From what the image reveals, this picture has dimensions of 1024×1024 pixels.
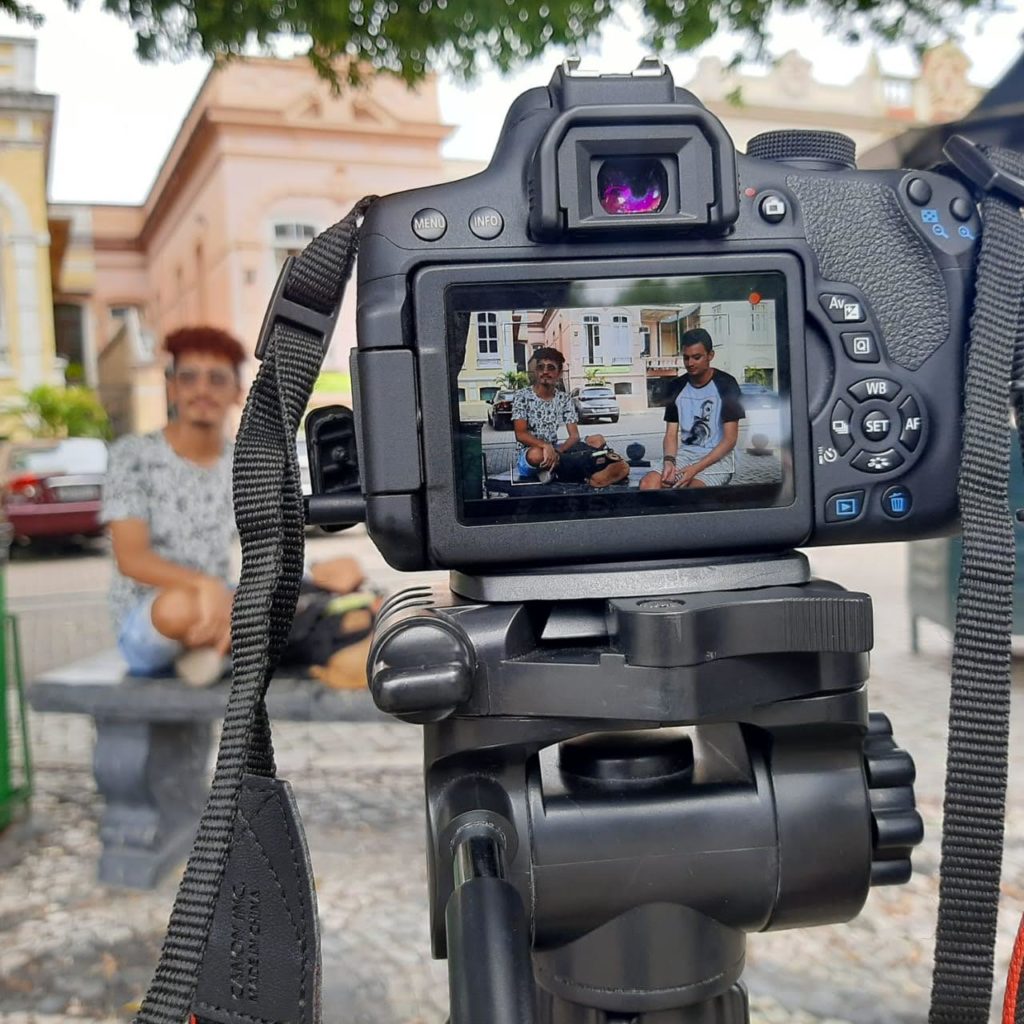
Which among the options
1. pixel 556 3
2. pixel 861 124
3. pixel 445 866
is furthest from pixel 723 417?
pixel 861 124

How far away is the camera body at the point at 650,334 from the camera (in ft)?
2.31

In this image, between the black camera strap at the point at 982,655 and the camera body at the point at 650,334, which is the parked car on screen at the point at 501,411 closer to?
the camera body at the point at 650,334

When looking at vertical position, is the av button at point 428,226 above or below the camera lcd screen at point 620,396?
above

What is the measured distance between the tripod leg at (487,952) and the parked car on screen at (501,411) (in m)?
0.28

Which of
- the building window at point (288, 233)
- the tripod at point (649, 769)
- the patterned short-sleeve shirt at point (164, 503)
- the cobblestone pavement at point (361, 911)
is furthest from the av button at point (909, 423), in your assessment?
the building window at point (288, 233)

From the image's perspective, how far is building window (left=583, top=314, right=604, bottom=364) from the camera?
2.35 feet

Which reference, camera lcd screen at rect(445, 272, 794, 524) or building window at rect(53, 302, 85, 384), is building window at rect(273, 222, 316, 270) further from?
camera lcd screen at rect(445, 272, 794, 524)

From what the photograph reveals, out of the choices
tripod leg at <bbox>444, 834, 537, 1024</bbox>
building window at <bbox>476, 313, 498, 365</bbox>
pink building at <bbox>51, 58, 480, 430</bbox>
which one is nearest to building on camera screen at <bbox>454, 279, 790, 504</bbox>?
building window at <bbox>476, 313, 498, 365</bbox>

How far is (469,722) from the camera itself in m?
0.72

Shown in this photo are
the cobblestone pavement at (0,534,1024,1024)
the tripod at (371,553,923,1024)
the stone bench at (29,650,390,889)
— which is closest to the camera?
the tripod at (371,553,923,1024)

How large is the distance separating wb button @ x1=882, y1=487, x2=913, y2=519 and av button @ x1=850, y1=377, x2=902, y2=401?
2.6 inches

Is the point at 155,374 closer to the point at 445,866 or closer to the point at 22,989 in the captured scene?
the point at 22,989

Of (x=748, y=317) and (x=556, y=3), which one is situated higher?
(x=556, y=3)

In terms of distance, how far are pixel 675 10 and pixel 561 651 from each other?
2.29 m
